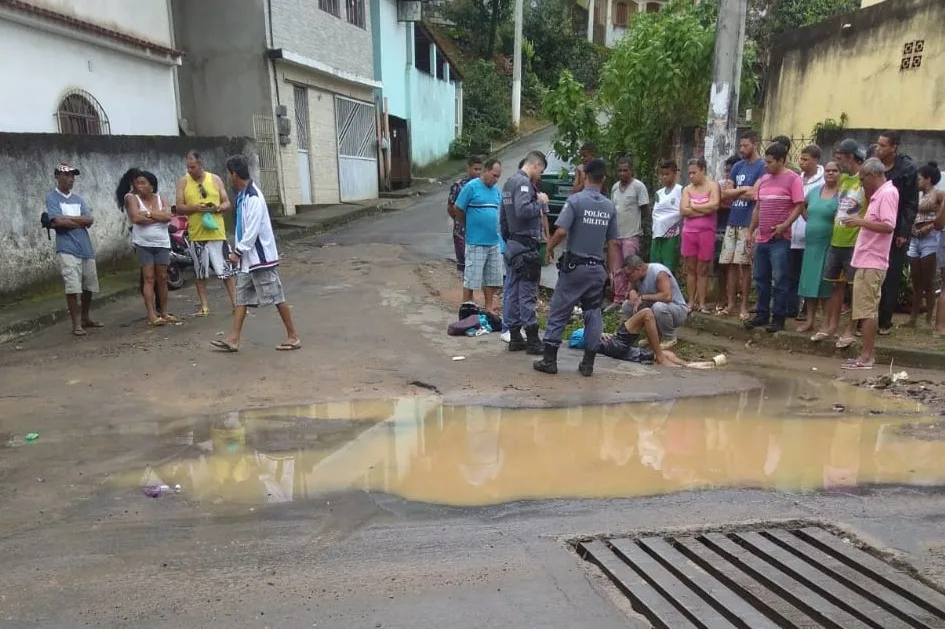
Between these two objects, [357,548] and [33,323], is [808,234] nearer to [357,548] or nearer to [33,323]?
[357,548]

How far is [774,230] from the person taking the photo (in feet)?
22.1

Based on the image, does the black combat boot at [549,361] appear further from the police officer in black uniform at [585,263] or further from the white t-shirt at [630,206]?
the white t-shirt at [630,206]

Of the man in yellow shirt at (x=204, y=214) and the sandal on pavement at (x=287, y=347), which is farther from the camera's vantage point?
the man in yellow shirt at (x=204, y=214)

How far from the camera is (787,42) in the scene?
42.2 ft

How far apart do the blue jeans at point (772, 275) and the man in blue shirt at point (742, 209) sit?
23cm

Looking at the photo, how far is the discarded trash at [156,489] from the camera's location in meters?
3.82

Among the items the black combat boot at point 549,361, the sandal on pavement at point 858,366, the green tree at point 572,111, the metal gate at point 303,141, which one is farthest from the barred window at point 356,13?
the sandal on pavement at point 858,366

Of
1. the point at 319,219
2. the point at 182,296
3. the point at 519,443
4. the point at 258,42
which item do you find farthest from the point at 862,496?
the point at 258,42

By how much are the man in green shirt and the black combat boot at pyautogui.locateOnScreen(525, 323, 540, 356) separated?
8.43 ft

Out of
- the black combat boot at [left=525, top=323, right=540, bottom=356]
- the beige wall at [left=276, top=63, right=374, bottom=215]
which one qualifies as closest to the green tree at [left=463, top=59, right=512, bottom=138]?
the beige wall at [left=276, top=63, right=374, bottom=215]

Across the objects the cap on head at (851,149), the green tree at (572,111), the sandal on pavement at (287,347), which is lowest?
the sandal on pavement at (287,347)

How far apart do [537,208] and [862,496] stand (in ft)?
11.3

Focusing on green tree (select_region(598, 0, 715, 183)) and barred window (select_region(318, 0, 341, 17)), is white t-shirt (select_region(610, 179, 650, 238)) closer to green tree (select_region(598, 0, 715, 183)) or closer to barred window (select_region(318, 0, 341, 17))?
green tree (select_region(598, 0, 715, 183))

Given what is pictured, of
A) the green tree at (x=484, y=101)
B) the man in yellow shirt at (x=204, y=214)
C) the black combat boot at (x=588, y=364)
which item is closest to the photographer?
the black combat boot at (x=588, y=364)
